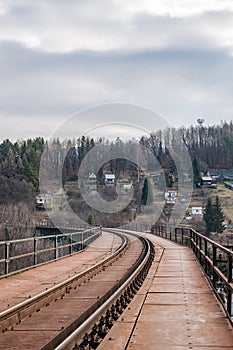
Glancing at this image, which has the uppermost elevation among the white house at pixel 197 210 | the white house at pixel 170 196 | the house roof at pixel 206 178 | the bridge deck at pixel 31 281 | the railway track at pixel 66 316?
the house roof at pixel 206 178

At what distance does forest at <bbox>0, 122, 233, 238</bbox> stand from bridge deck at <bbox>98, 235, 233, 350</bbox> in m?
59.0

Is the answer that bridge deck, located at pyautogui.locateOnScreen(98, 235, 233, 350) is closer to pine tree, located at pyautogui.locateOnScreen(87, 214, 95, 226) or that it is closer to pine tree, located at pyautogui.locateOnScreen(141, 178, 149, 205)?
pine tree, located at pyautogui.locateOnScreen(87, 214, 95, 226)

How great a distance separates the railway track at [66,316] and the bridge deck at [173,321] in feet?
0.70

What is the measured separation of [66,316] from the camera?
9.04 metres

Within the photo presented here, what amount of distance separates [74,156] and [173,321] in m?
68.8

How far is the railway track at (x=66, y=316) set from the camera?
7031 millimetres

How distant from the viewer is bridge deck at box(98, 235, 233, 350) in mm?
7392

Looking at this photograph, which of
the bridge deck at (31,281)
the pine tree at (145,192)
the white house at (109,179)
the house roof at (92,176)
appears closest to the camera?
the bridge deck at (31,281)

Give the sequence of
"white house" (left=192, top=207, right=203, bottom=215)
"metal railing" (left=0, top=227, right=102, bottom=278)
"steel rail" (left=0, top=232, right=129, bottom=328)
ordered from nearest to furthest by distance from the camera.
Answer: "steel rail" (left=0, top=232, right=129, bottom=328), "metal railing" (left=0, top=227, right=102, bottom=278), "white house" (left=192, top=207, right=203, bottom=215)

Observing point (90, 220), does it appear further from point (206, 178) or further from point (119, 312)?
point (206, 178)

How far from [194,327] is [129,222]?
220ft

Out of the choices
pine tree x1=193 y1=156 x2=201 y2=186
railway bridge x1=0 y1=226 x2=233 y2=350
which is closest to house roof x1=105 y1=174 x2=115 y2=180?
pine tree x1=193 y1=156 x2=201 y2=186

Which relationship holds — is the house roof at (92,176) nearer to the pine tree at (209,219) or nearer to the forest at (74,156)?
the forest at (74,156)

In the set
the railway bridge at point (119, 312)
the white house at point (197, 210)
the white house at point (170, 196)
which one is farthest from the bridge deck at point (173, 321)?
the white house at point (197, 210)
